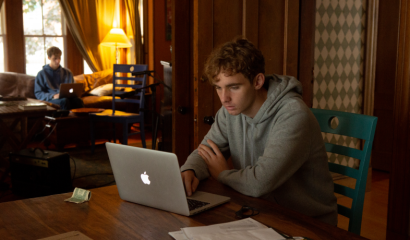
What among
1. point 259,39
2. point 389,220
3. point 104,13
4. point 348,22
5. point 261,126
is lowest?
point 389,220

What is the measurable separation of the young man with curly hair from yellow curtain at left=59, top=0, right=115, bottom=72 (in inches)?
234

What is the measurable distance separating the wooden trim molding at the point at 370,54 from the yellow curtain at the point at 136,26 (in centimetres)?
453

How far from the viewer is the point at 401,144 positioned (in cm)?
241

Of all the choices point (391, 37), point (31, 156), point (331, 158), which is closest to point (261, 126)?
point (331, 158)

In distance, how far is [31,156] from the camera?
11.4 feet

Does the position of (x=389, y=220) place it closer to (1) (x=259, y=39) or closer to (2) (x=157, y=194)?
(1) (x=259, y=39)

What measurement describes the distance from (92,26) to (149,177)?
6458mm

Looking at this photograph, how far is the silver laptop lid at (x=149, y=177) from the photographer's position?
1.19 metres

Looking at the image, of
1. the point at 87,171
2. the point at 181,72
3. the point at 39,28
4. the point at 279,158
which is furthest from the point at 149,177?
the point at 39,28

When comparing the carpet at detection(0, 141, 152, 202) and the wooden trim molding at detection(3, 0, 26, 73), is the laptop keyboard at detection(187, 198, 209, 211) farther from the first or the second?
the wooden trim molding at detection(3, 0, 26, 73)

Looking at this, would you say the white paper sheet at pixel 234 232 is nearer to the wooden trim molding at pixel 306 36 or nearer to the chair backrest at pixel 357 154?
the chair backrest at pixel 357 154

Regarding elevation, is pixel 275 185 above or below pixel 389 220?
above

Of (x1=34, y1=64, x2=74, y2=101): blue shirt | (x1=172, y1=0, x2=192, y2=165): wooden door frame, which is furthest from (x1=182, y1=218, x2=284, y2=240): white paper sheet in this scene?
(x1=34, y1=64, x2=74, y2=101): blue shirt

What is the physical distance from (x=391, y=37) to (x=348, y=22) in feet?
2.90
